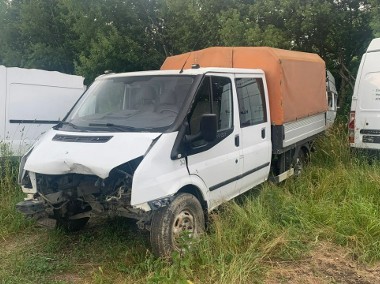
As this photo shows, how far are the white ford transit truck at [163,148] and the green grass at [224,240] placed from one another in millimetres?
259

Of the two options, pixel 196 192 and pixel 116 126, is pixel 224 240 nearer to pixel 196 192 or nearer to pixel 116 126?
pixel 196 192

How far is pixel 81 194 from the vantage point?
4.20 m

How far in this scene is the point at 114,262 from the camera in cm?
437

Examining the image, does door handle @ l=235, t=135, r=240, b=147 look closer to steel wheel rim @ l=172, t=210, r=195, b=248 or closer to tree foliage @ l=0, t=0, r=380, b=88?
steel wheel rim @ l=172, t=210, r=195, b=248

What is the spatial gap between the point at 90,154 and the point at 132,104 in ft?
3.50

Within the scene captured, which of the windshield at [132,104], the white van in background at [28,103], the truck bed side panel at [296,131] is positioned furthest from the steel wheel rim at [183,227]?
the white van in background at [28,103]

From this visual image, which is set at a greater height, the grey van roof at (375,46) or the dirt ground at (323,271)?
the grey van roof at (375,46)

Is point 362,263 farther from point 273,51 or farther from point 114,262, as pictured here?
point 273,51

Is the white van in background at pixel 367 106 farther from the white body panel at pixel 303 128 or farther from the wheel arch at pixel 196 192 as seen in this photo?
the wheel arch at pixel 196 192

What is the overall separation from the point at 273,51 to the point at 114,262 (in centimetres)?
381

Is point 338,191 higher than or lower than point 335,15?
lower

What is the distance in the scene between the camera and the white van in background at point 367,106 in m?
7.09

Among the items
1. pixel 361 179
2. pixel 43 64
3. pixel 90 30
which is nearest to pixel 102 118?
pixel 361 179

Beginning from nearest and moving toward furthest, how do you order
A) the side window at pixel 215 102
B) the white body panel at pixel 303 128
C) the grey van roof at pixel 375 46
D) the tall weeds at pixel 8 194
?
1. the side window at pixel 215 102
2. the tall weeds at pixel 8 194
3. the white body panel at pixel 303 128
4. the grey van roof at pixel 375 46
